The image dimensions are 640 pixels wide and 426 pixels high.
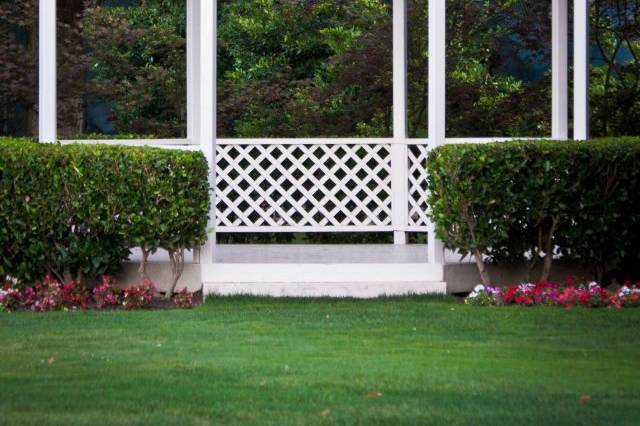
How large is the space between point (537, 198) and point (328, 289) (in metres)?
1.78

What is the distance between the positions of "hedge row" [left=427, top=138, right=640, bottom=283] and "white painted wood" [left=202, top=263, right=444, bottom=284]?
1.22 feet

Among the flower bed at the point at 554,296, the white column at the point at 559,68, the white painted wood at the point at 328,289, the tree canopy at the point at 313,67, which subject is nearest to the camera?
the flower bed at the point at 554,296

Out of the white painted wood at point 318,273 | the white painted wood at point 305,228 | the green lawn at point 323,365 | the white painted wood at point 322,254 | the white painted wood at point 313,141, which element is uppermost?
the white painted wood at point 313,141

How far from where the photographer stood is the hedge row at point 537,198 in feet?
31.1

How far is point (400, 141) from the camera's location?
41.5 ft

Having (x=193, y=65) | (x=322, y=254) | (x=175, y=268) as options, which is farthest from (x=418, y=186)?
(x=175, y=268)

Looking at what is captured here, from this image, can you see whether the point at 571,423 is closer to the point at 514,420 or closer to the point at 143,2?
the point at 514,420

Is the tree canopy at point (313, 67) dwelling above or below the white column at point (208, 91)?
above

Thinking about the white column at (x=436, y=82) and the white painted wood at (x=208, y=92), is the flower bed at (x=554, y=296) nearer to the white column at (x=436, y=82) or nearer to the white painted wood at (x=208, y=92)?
the white column at (x=436, y=82)

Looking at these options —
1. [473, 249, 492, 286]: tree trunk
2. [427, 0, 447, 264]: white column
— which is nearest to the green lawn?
[473, 249, 492, 286]: tree trunk

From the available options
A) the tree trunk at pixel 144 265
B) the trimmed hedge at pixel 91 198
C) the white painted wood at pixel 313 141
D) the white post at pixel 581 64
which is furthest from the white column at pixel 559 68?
the tree trunk at pixel 144 265

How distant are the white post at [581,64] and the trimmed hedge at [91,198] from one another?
3.23m

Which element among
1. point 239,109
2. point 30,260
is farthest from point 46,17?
point 239,109

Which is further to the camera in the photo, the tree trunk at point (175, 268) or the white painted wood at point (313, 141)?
the white painted wood at point (313, 141)
